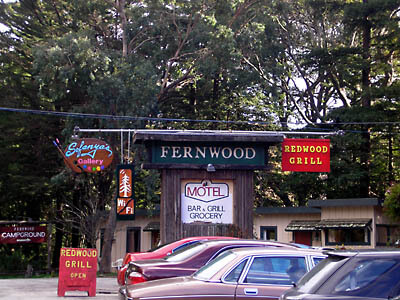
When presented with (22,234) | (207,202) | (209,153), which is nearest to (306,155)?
(209,153)

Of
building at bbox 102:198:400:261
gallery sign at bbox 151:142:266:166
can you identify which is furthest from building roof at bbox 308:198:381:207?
gallery sign at bbox 151:142:266:166

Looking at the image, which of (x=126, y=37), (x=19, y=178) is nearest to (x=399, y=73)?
(x=126, y=37)

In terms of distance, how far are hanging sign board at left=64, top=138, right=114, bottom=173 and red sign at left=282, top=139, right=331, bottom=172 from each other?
632 cm

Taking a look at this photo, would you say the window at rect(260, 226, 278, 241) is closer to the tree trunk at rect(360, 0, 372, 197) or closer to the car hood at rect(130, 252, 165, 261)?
the tree trunk at rect(360, 0, 372, 197)

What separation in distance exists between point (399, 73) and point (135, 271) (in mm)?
33471

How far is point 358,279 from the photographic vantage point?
6598 mm

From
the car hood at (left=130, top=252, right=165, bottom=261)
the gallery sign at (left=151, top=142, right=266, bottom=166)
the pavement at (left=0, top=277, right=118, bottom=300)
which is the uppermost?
the gallery sign at (left=151, top=142, right=266, bottom=166)

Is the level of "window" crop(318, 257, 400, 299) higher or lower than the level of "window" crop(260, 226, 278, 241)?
lower

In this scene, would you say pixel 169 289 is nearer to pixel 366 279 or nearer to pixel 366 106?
pixel 366 279

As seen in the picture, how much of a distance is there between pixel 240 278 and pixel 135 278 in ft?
7.58

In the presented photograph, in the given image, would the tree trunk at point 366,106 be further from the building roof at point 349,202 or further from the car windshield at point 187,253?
the car windshield at point 187,253

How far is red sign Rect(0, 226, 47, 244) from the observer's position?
31828mm

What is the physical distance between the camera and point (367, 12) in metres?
36.1

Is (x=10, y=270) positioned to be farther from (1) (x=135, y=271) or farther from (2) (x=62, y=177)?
(1) (x=135, y=271)
